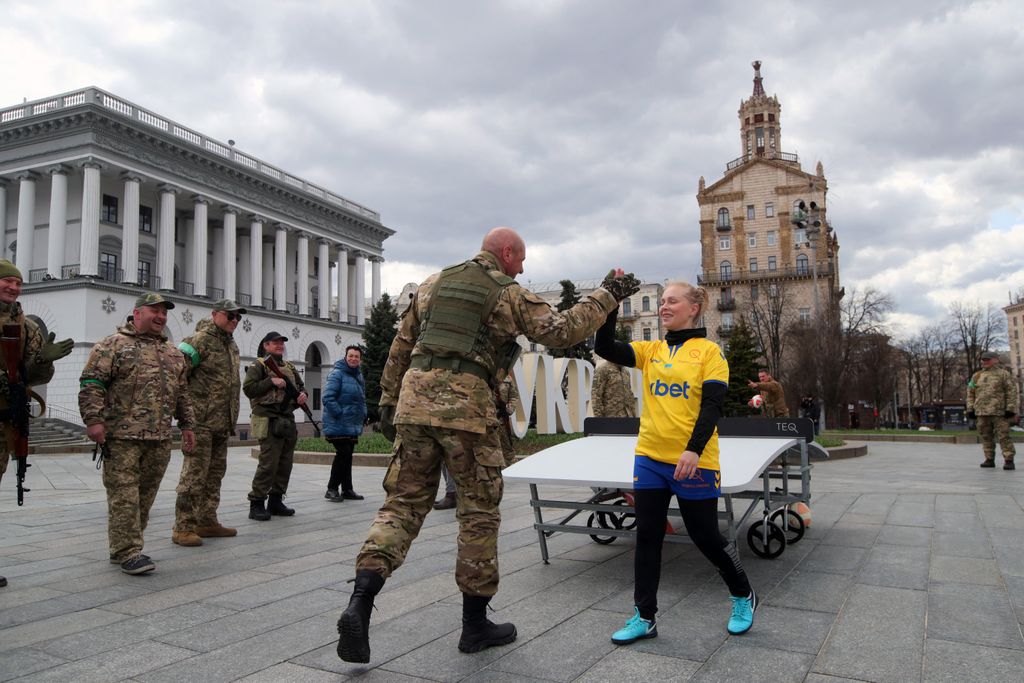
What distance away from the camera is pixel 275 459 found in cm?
789

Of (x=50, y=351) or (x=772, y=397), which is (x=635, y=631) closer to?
(x=50, y=351)

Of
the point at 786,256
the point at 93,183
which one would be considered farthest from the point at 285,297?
the point at 786,256

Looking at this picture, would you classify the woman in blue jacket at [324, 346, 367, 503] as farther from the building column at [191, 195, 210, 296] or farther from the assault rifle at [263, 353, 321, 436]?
the building column at [191, 195, 210, 296]

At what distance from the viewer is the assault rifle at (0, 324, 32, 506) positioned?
494 centimetres

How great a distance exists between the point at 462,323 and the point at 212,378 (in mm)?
4126

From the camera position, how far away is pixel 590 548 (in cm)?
600

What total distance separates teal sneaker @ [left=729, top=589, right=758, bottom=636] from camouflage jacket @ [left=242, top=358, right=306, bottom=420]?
5330 mm

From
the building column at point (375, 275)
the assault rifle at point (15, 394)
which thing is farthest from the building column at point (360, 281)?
the assault rifle at point (15, 394)

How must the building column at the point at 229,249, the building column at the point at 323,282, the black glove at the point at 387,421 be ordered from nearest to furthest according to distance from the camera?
the black glove at the point at 387,421 → the building column at the point at 229,249 → the building column at the point at 323,282

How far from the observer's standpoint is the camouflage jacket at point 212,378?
21.8 ft

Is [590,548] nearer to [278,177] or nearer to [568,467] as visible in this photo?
[568,467]

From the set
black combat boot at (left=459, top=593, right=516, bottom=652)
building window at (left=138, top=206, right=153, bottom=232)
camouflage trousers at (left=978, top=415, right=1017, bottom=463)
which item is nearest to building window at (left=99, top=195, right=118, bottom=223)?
building window at (left=138, top=206, right=153, bottom=232)

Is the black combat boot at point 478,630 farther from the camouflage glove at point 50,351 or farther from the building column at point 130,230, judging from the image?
the building column at point 130,230

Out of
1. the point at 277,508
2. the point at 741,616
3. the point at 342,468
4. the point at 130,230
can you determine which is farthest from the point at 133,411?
the point at 130,230
